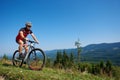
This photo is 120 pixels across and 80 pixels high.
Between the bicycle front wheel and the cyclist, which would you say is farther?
the cyclist

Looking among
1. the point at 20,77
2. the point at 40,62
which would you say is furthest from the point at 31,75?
the point at 40,62

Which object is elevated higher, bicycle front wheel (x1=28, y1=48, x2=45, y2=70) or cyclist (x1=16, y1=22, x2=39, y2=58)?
cyclist (x1=16, y1=22, x2=39, y2=58)

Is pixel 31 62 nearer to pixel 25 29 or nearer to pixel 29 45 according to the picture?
pixel 29 45

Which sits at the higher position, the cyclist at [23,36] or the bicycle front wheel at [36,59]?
the cyclist at [23,36]

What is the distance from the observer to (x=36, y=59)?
1120 cm

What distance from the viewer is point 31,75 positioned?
9016 mm

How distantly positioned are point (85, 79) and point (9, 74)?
3935mm

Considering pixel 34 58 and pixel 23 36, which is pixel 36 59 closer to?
pixel 34 58

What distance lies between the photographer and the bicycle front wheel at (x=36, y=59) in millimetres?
10820

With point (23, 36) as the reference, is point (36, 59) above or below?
below

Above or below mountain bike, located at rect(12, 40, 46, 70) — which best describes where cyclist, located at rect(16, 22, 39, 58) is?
above

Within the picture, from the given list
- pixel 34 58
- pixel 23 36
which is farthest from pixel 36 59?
pixel 23 36

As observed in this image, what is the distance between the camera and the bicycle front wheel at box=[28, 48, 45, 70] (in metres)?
10.8

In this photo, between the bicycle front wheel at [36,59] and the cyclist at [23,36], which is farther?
the cyclist at [23,36]
